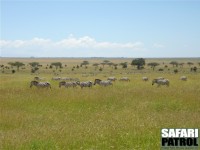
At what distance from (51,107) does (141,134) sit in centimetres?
951

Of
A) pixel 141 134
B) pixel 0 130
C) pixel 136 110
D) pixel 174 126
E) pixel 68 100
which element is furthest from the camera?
pixel 68 100

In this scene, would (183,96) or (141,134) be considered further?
(183,96)

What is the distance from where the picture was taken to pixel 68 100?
2161cm

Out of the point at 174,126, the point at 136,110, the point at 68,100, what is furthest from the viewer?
the point at 68,100

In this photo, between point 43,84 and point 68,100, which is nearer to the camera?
point 68,100

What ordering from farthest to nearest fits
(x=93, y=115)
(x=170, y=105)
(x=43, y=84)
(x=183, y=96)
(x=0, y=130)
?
(x=43, y=84), (x=183, y=96), (x=170, y=105), (x=93, y=115), (x=0, y=130)

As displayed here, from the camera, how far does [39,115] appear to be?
56.2 ft

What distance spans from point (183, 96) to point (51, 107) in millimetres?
10055

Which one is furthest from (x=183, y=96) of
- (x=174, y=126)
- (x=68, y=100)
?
(x=174, y=126)

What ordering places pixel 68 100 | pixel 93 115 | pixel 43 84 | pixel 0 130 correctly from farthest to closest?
pixel 43 84 → pixel 68 100 → pixel 93 115 → pixel 0 130

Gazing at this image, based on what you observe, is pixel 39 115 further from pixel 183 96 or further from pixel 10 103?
pixel 183 96

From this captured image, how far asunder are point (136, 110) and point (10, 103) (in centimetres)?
871

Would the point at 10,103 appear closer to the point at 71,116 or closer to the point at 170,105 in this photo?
the point at 71,116

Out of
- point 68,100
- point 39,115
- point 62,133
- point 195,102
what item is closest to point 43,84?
point 68,100
